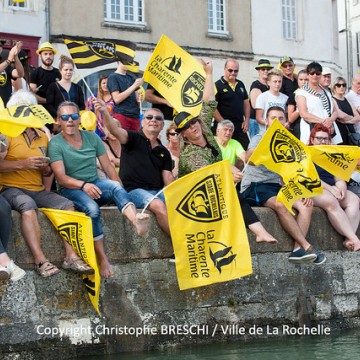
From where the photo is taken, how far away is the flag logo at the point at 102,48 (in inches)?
461

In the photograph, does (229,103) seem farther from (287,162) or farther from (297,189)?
(297,189)

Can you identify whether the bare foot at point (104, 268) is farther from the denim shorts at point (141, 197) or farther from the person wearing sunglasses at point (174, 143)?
the person wearing sunglasses at point (174, 143)

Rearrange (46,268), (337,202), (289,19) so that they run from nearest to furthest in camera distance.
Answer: (46,268) < (337,202) < (289,19)

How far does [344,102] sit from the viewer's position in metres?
13.5

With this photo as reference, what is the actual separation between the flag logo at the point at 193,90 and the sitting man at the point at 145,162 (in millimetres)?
916

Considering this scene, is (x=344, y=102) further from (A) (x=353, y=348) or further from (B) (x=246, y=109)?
(A) (x=353, y=348)

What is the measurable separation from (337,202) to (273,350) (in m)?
2.39

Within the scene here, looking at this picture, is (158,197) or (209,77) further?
(209,77)

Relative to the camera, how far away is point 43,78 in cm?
1295

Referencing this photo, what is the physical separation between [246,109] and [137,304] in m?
4.89

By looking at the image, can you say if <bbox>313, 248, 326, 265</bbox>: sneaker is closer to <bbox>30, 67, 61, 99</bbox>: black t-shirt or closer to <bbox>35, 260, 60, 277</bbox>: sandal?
<bbox>35, 260, 60, 277</bbox>: sandal

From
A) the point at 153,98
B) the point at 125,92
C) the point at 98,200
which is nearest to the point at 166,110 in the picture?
the point at 153,98

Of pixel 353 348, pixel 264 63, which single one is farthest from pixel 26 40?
pixel 353 348

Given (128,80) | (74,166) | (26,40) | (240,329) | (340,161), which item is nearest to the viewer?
(74,166)
